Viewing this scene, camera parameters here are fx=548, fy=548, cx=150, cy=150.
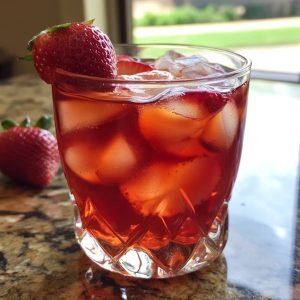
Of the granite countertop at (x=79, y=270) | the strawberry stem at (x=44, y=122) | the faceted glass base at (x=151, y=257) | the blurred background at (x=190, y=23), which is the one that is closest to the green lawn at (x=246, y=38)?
the blurred background at (x=190, y=23)

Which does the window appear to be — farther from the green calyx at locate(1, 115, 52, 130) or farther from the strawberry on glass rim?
the strawberry on glass rim

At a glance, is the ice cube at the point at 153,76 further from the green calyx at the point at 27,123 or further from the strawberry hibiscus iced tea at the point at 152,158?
the green calyx at the point at 27,123

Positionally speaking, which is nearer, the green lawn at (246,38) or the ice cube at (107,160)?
the ice cube at (107,160)

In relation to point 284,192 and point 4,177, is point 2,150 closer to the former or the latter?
point 4,177

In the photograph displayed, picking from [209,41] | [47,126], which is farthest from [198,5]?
[47,126]

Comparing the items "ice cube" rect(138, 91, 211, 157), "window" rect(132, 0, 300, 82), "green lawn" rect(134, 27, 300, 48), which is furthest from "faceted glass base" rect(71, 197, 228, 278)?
"green lawn" rect(134, 27, 300, 48)

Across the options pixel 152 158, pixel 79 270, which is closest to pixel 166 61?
pixel 152 158

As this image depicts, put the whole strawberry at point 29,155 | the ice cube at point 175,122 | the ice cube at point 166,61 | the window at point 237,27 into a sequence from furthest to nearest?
the window at point 237,27
the whole strawberry at point 29,155
the ice cube at point 166,61
the ice cube at point 175,122
